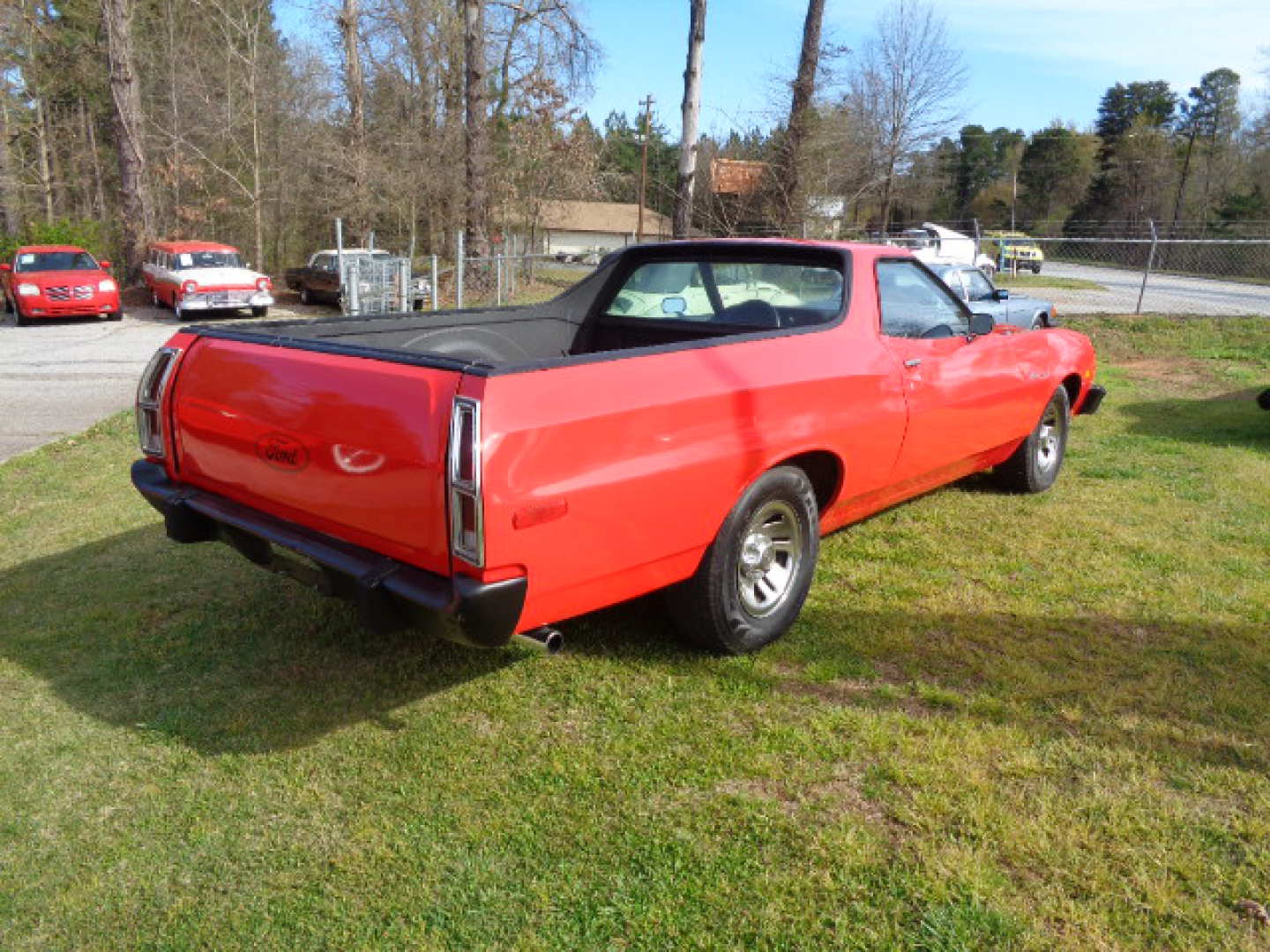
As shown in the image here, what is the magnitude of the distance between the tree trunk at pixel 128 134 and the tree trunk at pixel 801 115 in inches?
646

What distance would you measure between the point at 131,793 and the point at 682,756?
1.75 meters

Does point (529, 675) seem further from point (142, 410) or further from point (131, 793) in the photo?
point (142, 410)

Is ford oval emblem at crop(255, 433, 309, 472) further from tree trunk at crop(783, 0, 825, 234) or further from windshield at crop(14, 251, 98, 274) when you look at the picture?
windshield at crop(14, 251, 98, 274)

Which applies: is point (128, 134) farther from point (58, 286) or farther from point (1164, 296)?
point (1164, 296)

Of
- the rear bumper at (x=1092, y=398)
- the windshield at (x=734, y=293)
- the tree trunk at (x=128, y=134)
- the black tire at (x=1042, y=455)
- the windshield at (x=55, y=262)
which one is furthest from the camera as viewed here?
the tree trunk at (x=128, y=134)

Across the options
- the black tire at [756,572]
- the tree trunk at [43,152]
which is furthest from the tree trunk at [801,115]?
the tree trunk at [43,152]

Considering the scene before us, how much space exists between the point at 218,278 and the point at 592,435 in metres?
18.6

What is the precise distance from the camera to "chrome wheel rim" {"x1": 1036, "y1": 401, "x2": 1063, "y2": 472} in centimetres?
605

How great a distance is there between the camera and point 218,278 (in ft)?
61.7

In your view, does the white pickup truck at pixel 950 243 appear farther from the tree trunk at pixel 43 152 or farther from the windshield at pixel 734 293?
the tree trunk at pixel 43 152

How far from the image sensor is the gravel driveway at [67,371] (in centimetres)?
888

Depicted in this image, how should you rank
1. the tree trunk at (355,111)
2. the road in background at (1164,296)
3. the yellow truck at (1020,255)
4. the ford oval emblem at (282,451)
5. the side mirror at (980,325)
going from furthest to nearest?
1. the yellow truck at (1020,255)
2. the tree trunk at (355,111)
3. the road in background at (1164,296)
4. the side mirror at (980,325)
5. the ford oval emblem at (282,451)

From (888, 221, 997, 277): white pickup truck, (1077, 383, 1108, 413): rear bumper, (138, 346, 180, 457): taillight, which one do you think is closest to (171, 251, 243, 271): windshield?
(888, 221, 997, 277): white pickup truck

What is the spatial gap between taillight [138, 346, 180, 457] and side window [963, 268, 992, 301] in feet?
31.9
